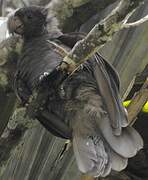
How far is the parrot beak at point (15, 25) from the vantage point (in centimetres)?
205

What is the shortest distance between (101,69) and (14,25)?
1.24 feet

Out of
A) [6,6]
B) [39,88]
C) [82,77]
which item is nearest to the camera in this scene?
[39,88]

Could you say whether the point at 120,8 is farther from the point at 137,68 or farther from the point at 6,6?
the point at 137,68

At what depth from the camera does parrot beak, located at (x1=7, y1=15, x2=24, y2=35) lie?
6.72 ft

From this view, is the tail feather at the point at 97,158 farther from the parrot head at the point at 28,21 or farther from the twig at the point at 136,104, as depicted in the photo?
the twig at the point at 136,104

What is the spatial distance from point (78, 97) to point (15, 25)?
0.34 meters

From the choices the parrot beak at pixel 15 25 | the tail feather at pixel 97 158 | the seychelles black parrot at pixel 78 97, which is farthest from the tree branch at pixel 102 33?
the parrot beak at pixel 15 25

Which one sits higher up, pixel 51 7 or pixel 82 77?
pixel 51 7

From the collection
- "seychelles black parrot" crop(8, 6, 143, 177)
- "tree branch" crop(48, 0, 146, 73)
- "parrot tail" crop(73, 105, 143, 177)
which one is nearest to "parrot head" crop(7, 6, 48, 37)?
"seychelles black parrot" crop(8, 6, 143, 177)

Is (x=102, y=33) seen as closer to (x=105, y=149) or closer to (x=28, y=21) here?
(x=105, y=149)

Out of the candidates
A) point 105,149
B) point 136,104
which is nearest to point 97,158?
point 105,149

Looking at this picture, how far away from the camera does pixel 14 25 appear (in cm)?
204

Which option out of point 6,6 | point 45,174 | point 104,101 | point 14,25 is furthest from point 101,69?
point 45,174

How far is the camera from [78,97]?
2.04m
